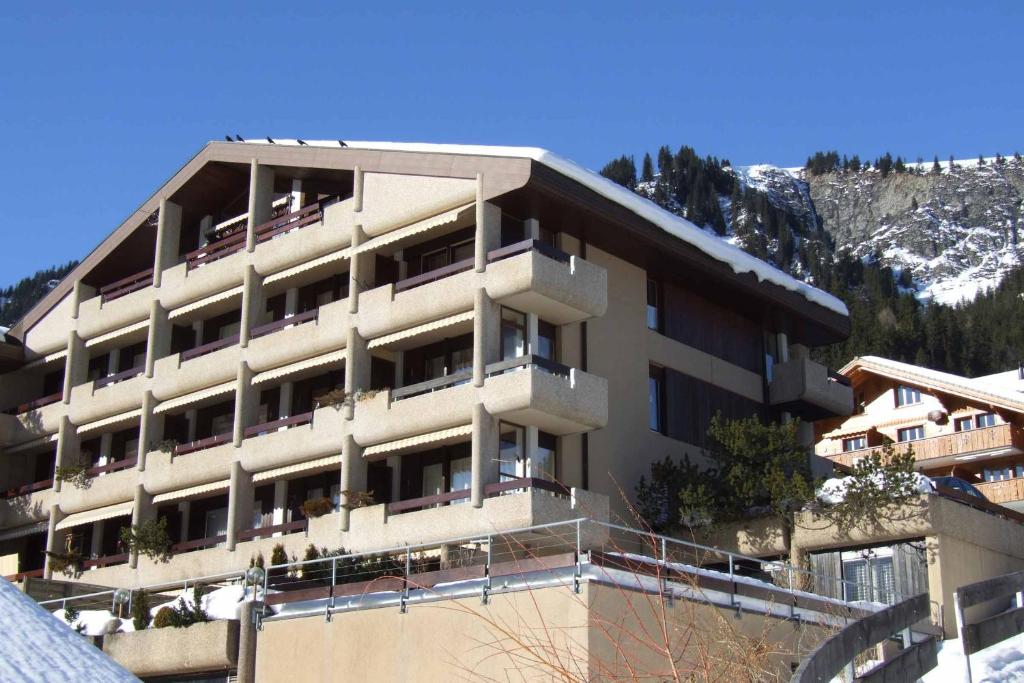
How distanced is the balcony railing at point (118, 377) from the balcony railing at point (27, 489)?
319 centimetres

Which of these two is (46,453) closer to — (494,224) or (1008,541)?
(494,224)

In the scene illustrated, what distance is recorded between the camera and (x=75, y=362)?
41156 millimetres

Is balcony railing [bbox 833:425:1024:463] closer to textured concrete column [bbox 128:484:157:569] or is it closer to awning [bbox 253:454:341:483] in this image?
awning [bbox 253:454:341:483]

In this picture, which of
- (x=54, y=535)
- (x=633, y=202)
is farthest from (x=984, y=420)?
(x=54, y=535)

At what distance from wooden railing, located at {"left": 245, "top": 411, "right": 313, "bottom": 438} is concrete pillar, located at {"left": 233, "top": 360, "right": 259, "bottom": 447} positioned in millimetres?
238

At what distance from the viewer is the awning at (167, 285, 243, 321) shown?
122 feet

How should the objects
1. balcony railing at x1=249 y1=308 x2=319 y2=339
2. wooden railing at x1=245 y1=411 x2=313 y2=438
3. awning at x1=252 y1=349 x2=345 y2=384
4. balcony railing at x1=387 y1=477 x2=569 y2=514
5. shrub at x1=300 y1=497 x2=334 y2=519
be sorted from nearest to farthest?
1. balcony railing at x1=387 y1=477 x2=569 y2=514
2. shrub at x1=300 y1=497 x2=334 y2=519
3. wooden railing at x1=245 y1=411 x2=313 y2=438
4. awning at x1=252 y1=349 x2=345 y2=384
5. balcony railing at x1=249 y1=308 x2=319 y2=339

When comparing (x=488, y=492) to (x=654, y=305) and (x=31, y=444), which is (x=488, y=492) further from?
(x=31, y=444)

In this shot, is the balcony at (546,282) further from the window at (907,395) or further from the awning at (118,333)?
the window at (907,395)

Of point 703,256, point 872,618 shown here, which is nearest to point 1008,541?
point 703,256

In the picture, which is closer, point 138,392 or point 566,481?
point 566,481

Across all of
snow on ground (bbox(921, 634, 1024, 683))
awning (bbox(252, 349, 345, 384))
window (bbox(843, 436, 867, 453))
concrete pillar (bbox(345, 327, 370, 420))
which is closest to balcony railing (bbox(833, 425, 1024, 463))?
window (bbox(843, 436, 867, 453))

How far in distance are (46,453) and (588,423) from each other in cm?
2047

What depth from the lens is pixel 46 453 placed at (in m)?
43.3
